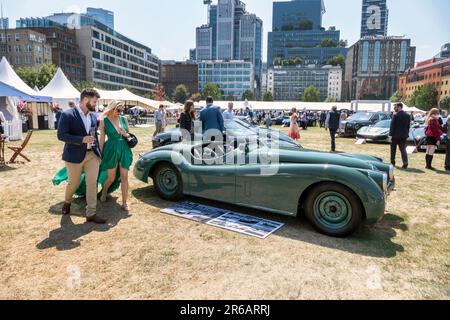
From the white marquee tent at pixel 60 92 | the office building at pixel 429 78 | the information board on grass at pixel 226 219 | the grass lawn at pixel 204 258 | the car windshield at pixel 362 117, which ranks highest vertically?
the office building at pixel 429 78

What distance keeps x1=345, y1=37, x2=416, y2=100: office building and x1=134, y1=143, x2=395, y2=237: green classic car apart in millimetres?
161317

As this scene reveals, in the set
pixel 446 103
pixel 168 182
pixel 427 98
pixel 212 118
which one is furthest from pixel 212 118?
pixel 427 98

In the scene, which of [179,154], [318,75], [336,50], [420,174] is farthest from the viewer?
[336,50]

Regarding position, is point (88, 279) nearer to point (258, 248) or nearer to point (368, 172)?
point (258, 248)

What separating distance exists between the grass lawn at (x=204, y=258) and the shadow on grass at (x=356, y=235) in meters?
0.01

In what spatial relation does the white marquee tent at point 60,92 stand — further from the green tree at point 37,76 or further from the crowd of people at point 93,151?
the green tree at point 37,76

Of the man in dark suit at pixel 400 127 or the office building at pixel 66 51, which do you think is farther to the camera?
the office building at pixel 66 51

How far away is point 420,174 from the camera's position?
870 cm

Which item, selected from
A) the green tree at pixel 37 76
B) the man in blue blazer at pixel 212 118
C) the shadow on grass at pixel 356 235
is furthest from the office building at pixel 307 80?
the shadow on grass at pixel 356 235

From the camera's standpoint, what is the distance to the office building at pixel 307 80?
168625mm

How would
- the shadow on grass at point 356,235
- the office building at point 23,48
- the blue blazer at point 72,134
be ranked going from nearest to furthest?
the shadow on grass at point 356,235
the blue blazer at point 72,134
the office building at point 23,48

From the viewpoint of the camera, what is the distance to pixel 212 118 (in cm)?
770

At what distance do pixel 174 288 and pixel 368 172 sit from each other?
9.46 feet

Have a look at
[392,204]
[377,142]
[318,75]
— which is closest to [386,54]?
[318,75]
